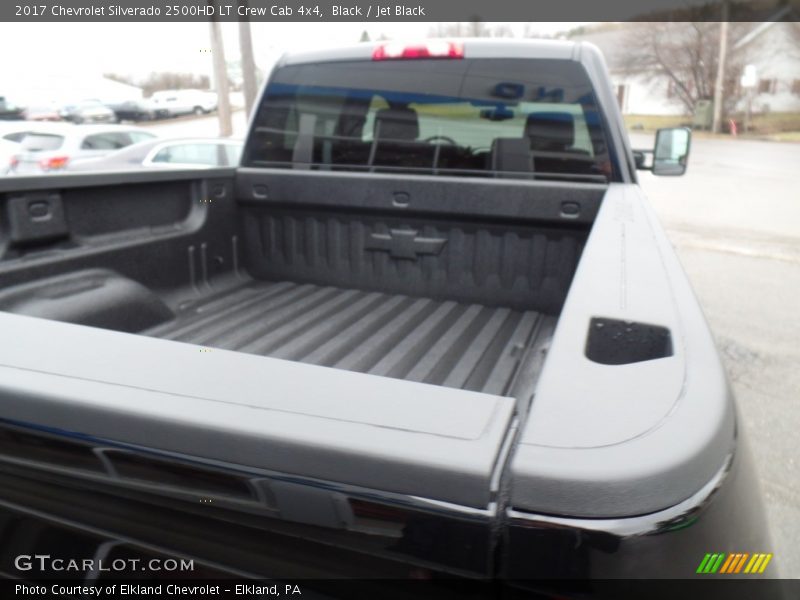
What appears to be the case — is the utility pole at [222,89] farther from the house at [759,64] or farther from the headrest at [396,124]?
the house at [759,64]

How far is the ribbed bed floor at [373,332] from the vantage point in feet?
8.11

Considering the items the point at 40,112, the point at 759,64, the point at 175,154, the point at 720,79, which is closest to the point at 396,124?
the point at 175,154

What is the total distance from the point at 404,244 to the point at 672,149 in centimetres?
213

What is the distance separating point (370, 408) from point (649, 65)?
49.5 meters

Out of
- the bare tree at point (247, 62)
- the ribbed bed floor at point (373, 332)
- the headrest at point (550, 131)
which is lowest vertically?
the ribbed bed floor at point (373, 332)

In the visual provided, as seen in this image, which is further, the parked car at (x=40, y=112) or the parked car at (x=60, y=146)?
the parked car at (x=40, y=112)

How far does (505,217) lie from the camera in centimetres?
299

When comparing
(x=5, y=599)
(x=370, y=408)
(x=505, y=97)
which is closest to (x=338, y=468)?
(x=370, y=408)

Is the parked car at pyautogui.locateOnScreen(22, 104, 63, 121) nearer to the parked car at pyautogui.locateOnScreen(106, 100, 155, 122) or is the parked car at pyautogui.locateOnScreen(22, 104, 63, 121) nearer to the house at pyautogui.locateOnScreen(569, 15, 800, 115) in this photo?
the parked car at pyautogui.locateOnScreen(106, 100, 155, 122)

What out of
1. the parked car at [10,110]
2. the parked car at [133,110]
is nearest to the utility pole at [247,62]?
the parked car at [10,110]

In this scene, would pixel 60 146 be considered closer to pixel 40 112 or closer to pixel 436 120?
pixel 40 112

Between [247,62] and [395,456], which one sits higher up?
[247,62]

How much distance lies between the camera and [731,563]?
2.43 ft

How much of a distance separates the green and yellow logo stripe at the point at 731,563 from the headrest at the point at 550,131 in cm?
246
